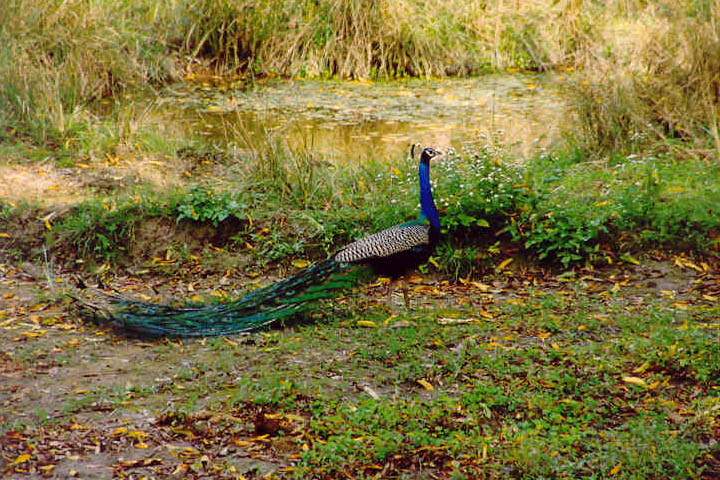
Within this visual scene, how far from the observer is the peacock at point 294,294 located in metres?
6.19

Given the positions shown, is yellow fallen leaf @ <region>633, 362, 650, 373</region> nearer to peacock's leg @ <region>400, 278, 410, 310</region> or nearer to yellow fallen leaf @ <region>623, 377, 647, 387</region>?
yellow fallen leaf @ <region>623, 377, 647, 387</region>

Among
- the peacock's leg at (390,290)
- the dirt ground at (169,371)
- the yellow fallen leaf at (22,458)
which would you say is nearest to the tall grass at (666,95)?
the dirt ground at (169,371)

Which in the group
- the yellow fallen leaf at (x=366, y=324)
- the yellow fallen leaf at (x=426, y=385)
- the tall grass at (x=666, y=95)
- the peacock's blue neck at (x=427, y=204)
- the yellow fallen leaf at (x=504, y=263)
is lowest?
the yellow fallen leaf at (x=426, y=385)

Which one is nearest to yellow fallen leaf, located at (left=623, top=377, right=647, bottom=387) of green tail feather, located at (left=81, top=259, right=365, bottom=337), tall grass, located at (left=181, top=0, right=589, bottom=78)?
green tail feather, located at (left=81, top=259, right=365, bottom=337)

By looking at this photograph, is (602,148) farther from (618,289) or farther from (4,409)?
(4,409)

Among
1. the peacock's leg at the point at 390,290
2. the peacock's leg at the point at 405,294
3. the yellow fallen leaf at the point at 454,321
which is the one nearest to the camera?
the yellow fallen leaf at the point at 454,321

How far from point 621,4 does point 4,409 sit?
36.3 feet

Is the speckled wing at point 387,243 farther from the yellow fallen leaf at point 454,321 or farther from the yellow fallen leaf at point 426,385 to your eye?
the yellow fallen leaf at point 426,385

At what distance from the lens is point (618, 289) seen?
684 centimetres

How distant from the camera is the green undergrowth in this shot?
730 cm

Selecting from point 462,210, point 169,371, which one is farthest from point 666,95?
point 169,371

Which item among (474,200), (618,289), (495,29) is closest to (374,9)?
(495,29)

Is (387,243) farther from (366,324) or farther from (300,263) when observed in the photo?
(300,263)

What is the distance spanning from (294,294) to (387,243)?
0.72 metres
